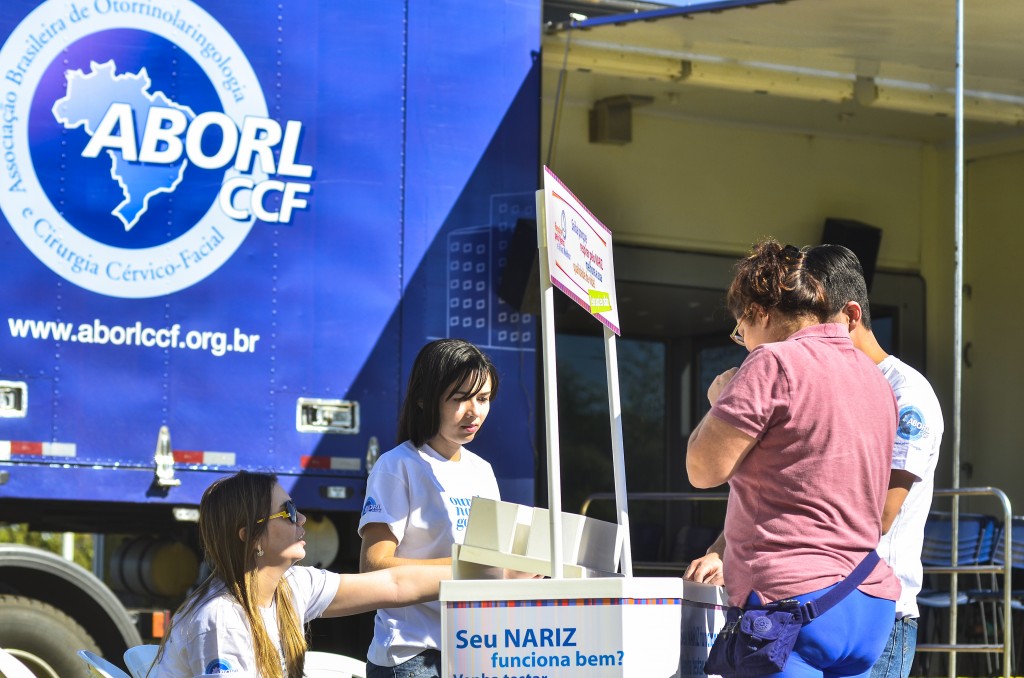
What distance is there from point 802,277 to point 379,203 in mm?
3300

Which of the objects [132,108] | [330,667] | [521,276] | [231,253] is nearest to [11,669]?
[330,667]

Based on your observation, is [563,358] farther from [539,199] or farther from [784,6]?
[539,199]

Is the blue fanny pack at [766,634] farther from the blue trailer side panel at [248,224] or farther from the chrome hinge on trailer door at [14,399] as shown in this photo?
the chrome hinge on trailer door at [14,399]

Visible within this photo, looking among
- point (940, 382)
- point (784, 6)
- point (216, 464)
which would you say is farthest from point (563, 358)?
point (216, 464)

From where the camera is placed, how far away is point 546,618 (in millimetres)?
2859

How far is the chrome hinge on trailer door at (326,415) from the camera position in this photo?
5957 millimetres

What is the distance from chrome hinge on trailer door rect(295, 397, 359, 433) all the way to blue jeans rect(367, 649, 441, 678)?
94.1 inches

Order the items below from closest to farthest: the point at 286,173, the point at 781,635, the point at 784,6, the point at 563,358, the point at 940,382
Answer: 1. the point at 781,635
2. the point at 286,173
3. the point at 784,6
4. the point at 940,382
5. the point at 563,358

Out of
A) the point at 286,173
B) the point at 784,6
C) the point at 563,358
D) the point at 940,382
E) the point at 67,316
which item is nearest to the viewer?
the point at 67,316

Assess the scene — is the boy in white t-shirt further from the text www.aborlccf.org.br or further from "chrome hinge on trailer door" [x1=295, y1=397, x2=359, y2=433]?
the text www.aborlccf.org.br

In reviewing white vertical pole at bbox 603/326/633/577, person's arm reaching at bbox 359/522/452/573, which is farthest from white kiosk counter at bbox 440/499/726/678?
person's arm reaching at bbox 359/522/452/573

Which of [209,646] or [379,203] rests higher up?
[379,203]

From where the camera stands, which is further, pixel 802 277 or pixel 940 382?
pixel 940 382

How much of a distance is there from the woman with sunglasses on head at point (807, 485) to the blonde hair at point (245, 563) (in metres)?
1.01
